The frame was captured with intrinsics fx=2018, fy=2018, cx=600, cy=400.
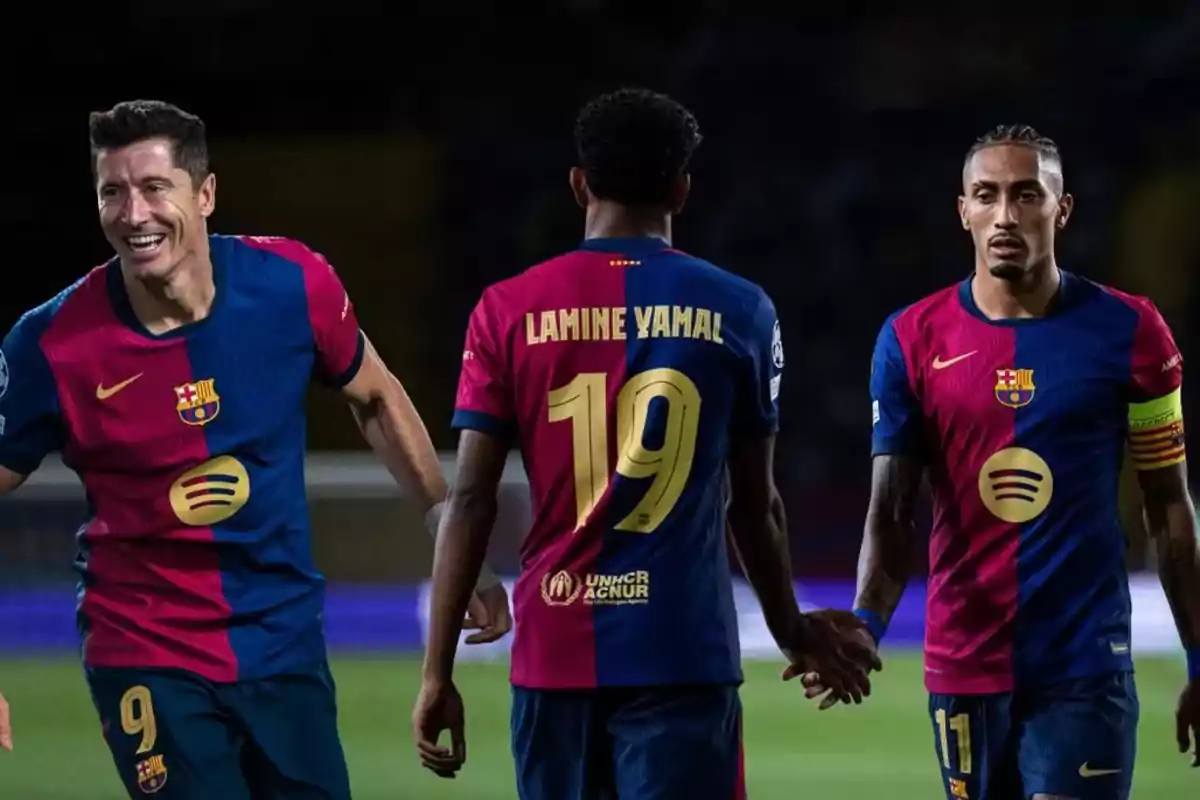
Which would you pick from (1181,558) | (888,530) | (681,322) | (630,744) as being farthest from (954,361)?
(630,744)

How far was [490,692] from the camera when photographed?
8914 mm

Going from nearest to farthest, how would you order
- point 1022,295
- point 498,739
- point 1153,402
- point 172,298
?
point 172,298 → point 1153,402 → point 1022,295 → point 498,739

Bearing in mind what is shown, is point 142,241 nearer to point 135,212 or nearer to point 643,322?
point 135,212

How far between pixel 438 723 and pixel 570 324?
2.51ft

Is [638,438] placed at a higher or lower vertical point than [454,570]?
higher

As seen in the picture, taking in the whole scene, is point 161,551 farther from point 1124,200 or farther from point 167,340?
point 1124,200

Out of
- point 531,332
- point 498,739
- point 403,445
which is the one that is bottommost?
point 498,739

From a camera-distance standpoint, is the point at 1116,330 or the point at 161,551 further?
the point at 1116,330

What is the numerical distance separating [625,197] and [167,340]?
39.8 inches

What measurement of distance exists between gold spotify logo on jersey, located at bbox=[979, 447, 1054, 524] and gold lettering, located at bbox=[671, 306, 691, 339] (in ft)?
3.15

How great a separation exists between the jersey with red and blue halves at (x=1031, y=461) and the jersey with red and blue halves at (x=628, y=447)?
81 cm

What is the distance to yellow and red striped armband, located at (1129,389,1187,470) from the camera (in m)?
4.14

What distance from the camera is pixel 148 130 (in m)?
3.95

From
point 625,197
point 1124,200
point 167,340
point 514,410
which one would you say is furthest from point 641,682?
point 1124,200
